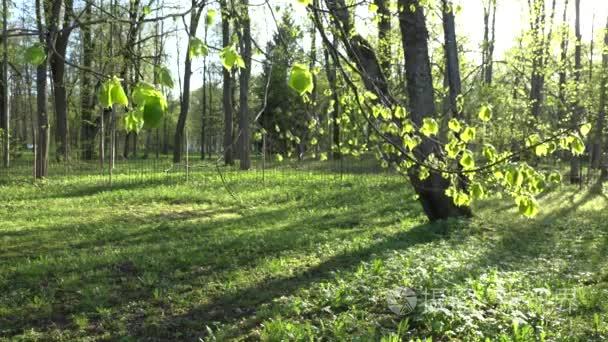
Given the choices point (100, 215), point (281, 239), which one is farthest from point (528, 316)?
point (100, 215)

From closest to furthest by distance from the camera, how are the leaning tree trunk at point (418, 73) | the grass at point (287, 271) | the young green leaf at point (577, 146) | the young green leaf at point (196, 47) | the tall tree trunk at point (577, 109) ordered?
the young green leaf at point (196, 47) < the young green leaf at point (577, 146) < the grass at point (287, 271) < the leaning tree trunk at point (418, 73) < the tall tree trunk at point (577, 109)

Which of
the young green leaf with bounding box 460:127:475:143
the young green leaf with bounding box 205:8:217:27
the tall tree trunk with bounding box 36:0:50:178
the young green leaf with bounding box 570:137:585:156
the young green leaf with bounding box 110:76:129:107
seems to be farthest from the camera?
the tall tree trunk with bounding box 36:0:50:178

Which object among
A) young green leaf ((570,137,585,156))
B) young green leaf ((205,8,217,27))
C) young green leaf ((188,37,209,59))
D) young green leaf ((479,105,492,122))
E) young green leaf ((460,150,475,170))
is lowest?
young green leaf ((460,150,475,170))

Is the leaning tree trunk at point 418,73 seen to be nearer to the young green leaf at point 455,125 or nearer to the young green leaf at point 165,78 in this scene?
the young green leaf at point 455,125

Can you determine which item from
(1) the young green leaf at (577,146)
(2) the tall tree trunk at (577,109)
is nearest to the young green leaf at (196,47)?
(1) the young green leaf at (577,146)

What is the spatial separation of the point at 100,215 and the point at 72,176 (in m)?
7.01

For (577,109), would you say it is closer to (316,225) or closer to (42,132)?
(316,225)

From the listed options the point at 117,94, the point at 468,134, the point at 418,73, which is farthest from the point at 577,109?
the point at 117,94

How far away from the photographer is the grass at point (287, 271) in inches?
195

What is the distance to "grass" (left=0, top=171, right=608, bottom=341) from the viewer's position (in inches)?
195

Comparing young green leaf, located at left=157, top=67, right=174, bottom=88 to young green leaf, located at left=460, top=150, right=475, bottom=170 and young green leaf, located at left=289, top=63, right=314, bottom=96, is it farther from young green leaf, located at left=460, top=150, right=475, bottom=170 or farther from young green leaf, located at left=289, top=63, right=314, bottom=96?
young green leaf, located at left=460, top=150, right=475, bottom=170

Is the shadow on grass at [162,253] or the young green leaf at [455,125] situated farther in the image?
the shadow on grass at [162,253]

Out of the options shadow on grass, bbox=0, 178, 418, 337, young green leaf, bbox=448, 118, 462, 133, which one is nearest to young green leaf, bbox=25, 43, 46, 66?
young green leaf, bbox=448, 118, 462, 133

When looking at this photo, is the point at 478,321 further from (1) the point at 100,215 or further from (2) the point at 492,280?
(1) the point at 100,215
